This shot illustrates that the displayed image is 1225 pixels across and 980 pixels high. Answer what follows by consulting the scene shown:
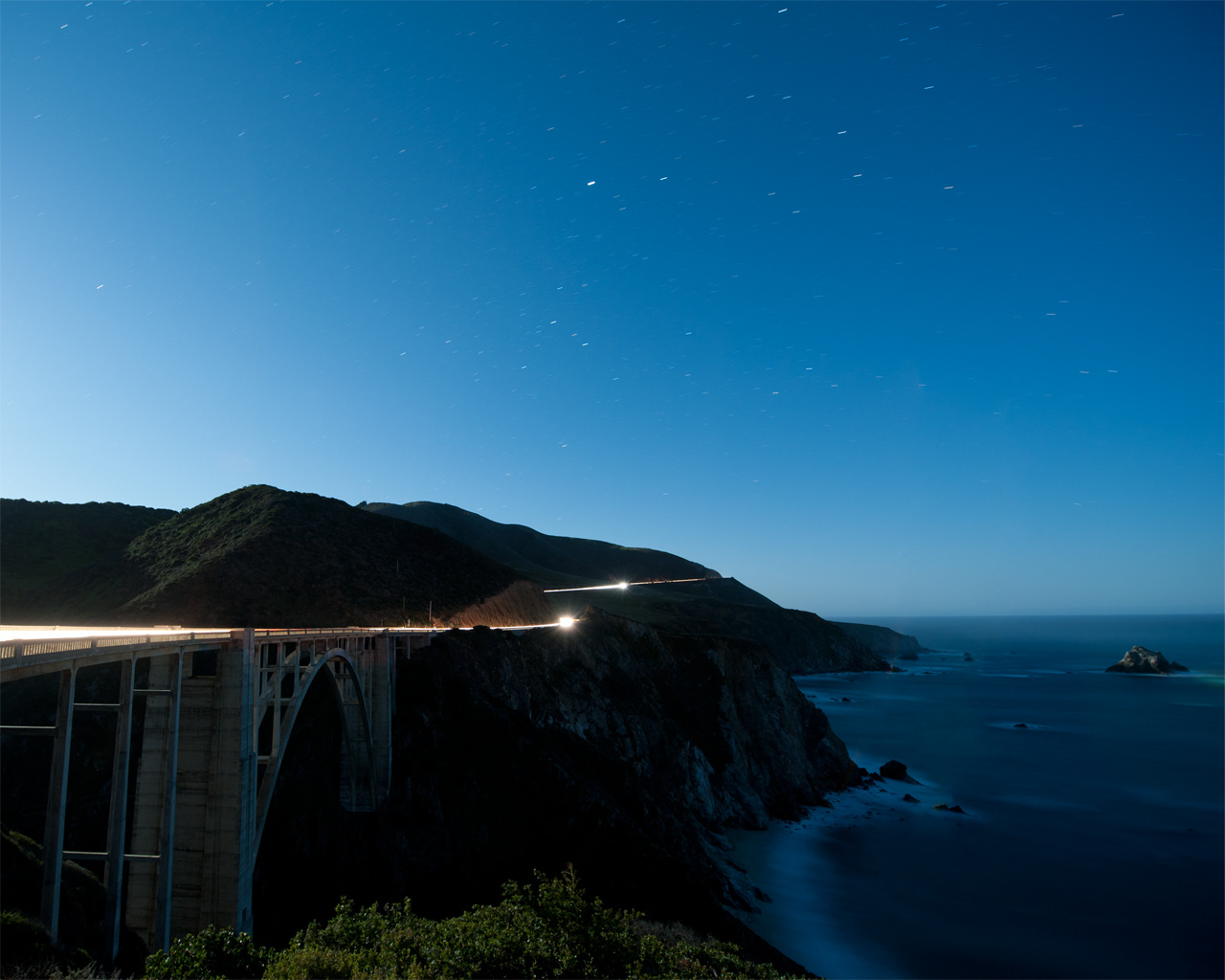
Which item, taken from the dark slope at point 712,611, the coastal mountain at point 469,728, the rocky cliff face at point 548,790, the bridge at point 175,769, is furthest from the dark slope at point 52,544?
the dark slope at point 712,611

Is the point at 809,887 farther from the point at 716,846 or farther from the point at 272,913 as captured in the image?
the point at 272,913

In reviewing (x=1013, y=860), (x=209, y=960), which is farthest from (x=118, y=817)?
(x=1013, y=860)

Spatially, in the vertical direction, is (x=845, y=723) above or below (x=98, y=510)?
below

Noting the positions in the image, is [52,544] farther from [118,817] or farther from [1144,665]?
[1144,665]

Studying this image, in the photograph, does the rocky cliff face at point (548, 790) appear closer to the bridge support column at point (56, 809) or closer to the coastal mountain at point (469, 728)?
the coastal mountain at point (469, 728)

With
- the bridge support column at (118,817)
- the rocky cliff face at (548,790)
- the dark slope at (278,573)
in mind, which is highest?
the dark slope at (278,573)

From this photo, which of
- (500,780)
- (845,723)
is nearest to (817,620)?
(845,723)

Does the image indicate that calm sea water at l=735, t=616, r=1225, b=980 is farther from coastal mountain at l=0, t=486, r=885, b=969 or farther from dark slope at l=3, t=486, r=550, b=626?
dark slope at l=3, t=486, r=550, b=626
